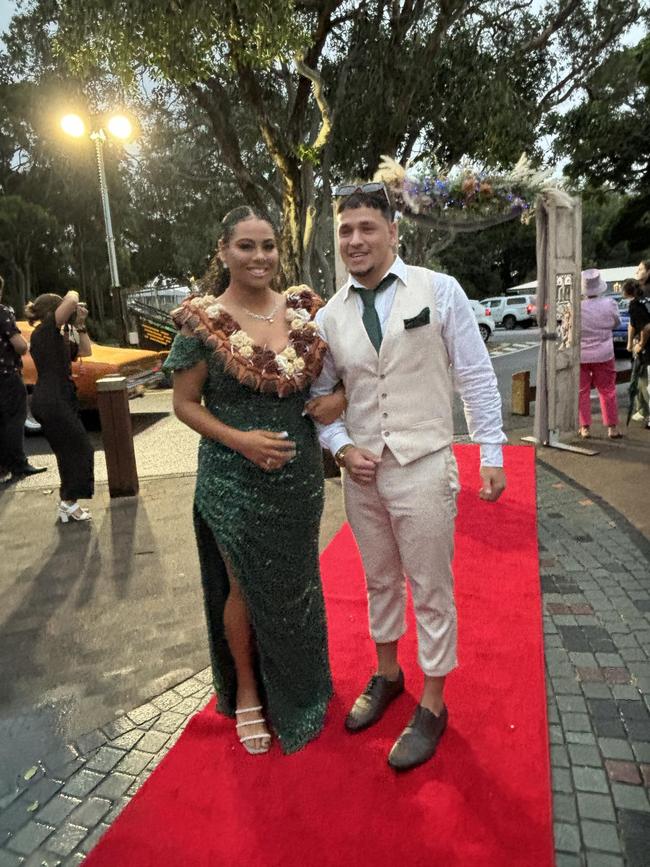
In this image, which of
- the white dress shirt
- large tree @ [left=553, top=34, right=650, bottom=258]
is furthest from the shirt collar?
large tree @ [left=553, top=34, right=650, bottom=258]

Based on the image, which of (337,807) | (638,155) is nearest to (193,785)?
(337,807)

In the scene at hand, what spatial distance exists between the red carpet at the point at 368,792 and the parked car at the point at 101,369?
7021 mm

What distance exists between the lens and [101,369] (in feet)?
30.6

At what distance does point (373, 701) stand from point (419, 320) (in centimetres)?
158

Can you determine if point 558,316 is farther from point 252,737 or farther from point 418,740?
point 252,737

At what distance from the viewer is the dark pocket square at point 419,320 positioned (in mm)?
2189

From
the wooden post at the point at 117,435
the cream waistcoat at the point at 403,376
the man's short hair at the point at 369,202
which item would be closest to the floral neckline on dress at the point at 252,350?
the cream waistcoat at the point at 403,376

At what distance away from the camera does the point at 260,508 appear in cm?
237

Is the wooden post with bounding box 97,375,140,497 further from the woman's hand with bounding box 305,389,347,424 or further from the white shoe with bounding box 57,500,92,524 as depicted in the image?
the woman's hand with bounding box 305,389,347,424

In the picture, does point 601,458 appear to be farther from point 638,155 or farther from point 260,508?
→ point 638,155

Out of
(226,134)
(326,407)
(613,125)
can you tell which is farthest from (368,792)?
(613,125)

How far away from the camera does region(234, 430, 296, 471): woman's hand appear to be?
89.4 inches

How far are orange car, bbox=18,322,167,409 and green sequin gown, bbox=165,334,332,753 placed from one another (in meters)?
6.72

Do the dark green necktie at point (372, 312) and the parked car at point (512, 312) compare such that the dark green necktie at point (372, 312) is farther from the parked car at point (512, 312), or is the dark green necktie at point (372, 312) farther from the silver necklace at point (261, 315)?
the parked car at point (512, 312)
